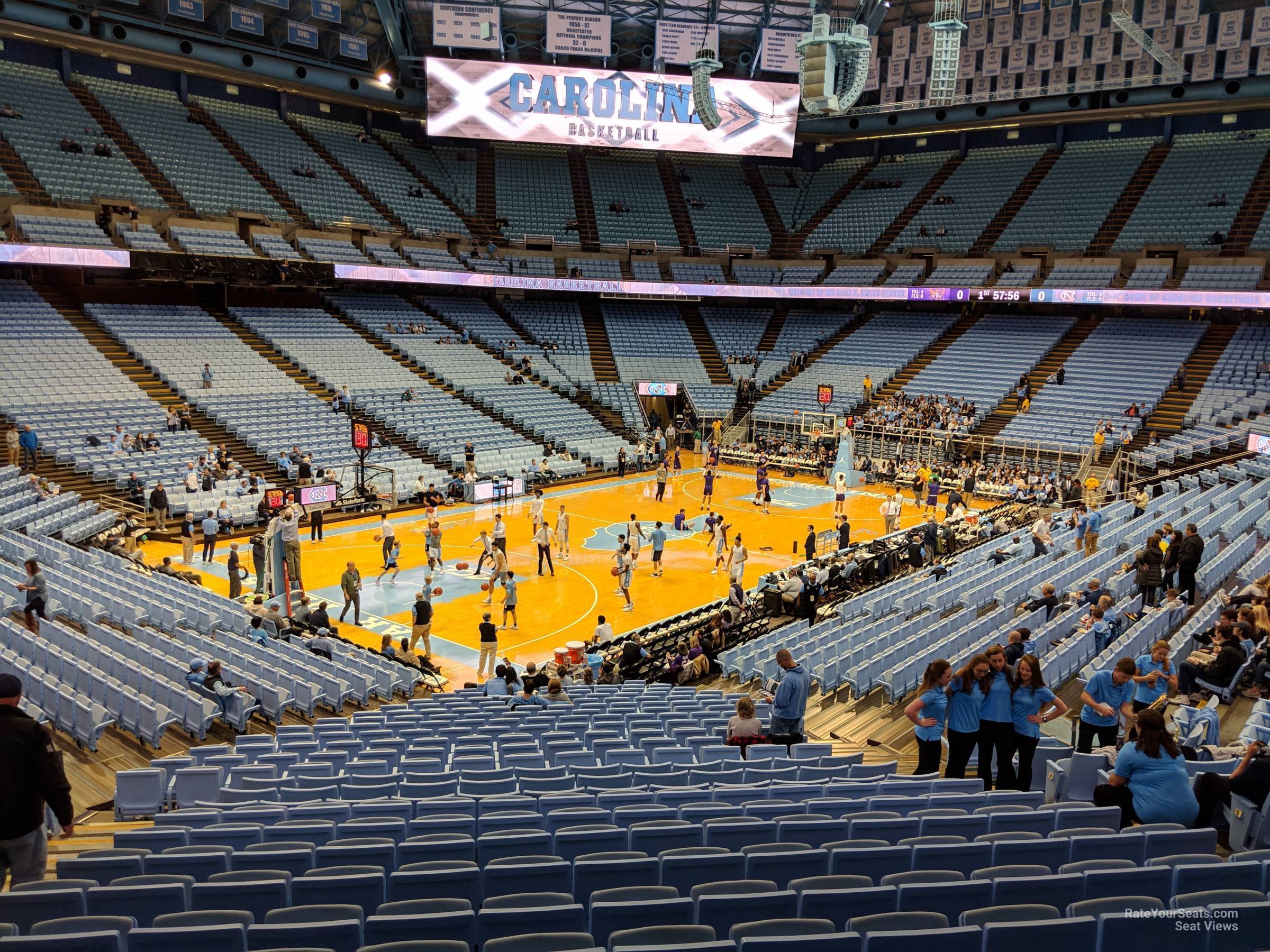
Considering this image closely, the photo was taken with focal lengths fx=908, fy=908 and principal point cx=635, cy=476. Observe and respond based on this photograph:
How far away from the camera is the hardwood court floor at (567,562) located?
1741 centimetres

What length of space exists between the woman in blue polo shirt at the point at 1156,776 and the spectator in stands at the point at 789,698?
2.97 m

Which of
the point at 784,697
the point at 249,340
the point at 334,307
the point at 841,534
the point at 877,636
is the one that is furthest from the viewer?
the point at 334,307

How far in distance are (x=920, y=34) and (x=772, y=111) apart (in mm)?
7905

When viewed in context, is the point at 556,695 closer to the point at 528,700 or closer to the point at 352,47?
the point at 528,700

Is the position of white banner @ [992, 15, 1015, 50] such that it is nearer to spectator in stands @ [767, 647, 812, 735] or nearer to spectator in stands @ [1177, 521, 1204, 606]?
spectator in stands @ [1177, 521, 1204, 606]

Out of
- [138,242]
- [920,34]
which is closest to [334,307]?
[138,242]

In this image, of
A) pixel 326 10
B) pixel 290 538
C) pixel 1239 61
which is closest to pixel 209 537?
pixel 290 538

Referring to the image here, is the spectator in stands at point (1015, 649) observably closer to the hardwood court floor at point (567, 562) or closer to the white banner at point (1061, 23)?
the hardwood court floor at point (567, 562)

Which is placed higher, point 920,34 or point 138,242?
point 920,34

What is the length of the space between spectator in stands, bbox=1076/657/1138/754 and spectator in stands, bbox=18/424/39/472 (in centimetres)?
2486

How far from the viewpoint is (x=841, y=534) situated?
72.7ft

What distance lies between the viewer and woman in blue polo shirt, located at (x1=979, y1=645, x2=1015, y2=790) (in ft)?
23.2

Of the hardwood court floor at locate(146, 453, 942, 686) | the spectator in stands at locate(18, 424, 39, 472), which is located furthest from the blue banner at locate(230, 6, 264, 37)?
the hardwood court floor at locate(146, 453, 942, 686)

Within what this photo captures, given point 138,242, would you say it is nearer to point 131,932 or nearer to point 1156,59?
point 131,932
